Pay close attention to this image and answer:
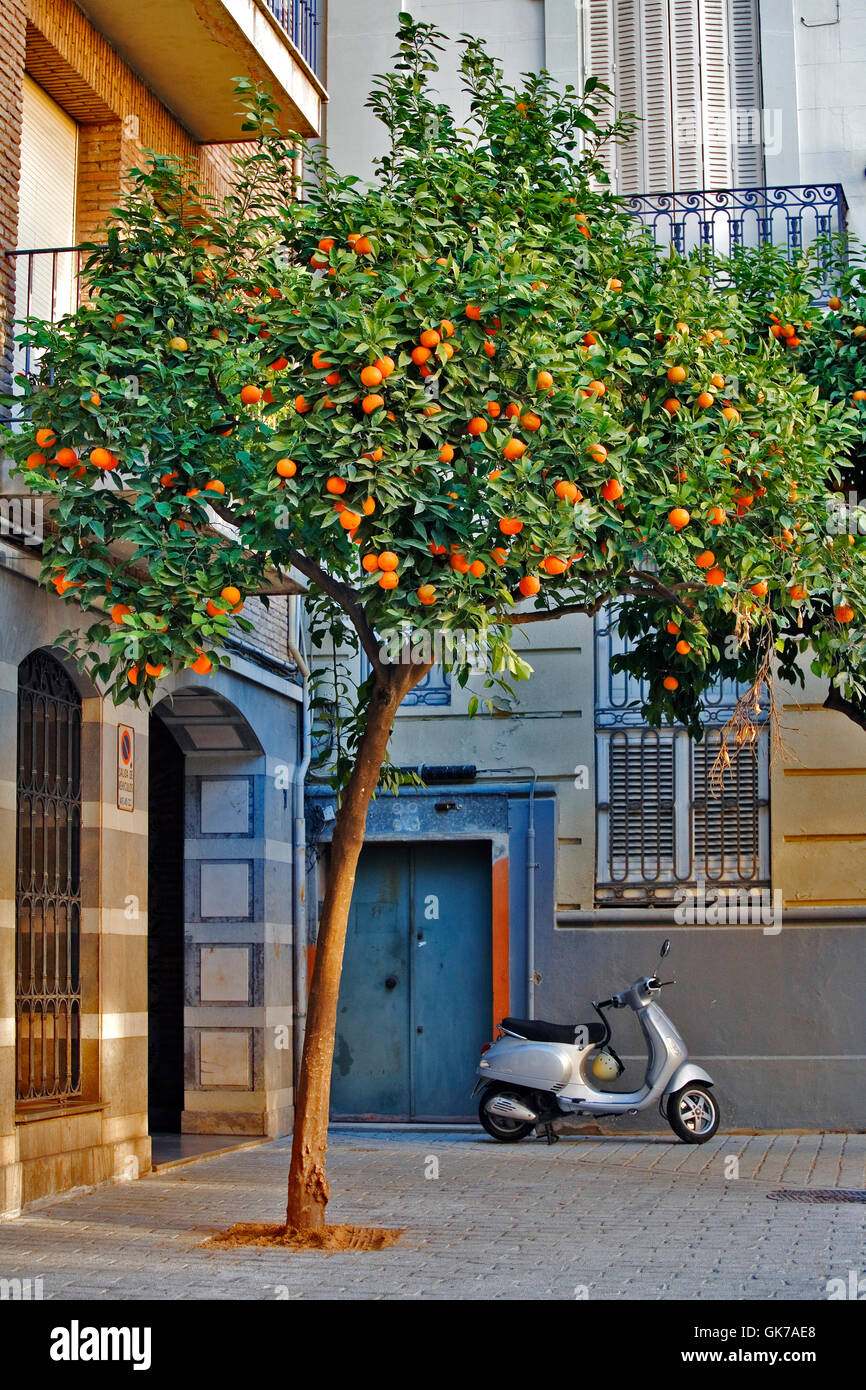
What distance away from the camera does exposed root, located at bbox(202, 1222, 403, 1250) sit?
8273 millimetres

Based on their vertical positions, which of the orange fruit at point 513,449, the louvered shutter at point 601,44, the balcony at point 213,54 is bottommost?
the orange fruit at point 513,449

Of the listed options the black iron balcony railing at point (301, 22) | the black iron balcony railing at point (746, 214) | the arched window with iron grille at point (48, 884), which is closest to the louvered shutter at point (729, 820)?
the black iron balcony railing at point (746, 214)

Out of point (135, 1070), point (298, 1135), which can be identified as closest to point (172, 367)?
point (298, 1135)

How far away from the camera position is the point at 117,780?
11.5 m

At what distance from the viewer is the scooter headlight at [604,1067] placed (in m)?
13.2

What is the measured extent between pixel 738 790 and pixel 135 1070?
241 inches

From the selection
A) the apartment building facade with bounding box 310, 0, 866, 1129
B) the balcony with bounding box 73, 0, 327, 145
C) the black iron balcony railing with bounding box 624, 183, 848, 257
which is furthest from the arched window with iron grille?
the black iron balcony railing with bounding box 624, 183, 848, 257

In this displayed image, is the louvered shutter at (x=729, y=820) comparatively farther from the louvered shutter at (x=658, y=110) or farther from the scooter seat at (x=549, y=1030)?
the louvered shutter at (x=658, y=110)

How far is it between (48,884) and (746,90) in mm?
10622

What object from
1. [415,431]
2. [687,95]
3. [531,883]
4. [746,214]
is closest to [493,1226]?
[415,431]

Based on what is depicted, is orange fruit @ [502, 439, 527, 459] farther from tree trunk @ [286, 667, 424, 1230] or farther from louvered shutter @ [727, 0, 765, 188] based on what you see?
louvered shutter @ [727, 0, 765, 188]

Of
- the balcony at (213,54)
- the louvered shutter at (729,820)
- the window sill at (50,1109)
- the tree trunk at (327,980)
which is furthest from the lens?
the louvered shutter at (729,820)

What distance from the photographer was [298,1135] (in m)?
8.49

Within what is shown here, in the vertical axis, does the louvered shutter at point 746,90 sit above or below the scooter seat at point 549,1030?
above
